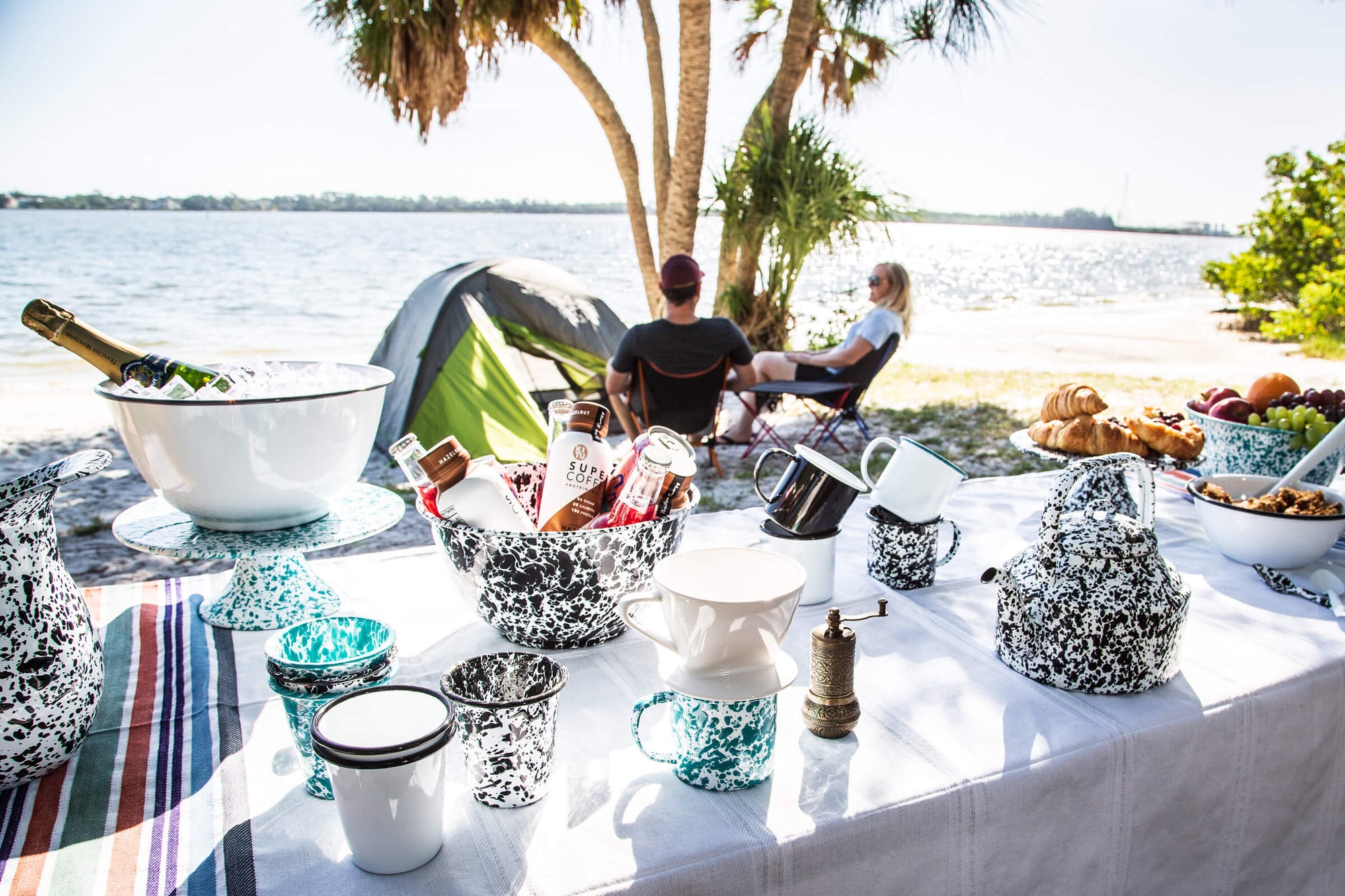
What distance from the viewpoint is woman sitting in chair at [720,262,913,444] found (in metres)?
4.93

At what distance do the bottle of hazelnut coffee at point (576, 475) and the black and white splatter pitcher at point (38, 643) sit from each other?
0.49m

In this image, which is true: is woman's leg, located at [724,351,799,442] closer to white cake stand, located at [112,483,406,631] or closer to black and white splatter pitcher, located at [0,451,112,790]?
white cake stand, located at [112,483,406,631]

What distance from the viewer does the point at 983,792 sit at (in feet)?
2.46

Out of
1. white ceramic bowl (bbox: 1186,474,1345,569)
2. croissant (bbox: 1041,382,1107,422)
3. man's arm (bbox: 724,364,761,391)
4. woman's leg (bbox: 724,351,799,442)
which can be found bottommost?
woman's leg (bbox: 724,351,799,442)

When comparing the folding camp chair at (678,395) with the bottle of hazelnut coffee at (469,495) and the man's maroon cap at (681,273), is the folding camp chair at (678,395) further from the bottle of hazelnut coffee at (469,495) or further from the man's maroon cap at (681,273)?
the bottle of hazelnut coffee at (469,495)

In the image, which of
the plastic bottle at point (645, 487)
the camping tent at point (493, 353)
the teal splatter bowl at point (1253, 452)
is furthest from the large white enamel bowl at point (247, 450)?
the camping tent at point (493, 353)

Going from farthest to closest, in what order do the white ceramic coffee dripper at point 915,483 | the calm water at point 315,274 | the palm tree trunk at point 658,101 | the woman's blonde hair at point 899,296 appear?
the calm water at point 315,274, the palm tree trunk at point 658,101, the woman's blonde hair at point 899,296, the white ceramic coffee dripper at point 915,483

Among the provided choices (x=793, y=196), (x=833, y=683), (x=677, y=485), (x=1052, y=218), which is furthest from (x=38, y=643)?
A: (x=1052, y=218)

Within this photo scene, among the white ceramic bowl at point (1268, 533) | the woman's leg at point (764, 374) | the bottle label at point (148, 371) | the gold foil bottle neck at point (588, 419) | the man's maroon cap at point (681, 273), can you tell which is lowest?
the woman's leg at point (764, 374)

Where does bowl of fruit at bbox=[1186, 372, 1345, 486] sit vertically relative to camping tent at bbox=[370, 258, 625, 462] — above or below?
above

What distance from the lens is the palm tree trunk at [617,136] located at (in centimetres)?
629

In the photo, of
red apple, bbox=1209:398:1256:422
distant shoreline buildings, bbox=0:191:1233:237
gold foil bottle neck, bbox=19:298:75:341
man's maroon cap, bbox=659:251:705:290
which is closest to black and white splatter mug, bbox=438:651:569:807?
gold foil bottle neck, bbox=19:298:75:341

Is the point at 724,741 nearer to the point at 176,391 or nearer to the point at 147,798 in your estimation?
the point at 147,798

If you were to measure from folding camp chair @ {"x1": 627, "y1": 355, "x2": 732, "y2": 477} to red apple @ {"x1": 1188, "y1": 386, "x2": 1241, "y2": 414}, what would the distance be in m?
2.73
